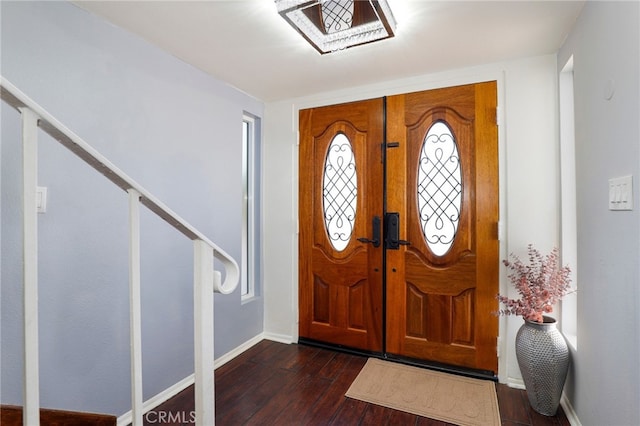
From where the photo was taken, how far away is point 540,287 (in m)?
1.99

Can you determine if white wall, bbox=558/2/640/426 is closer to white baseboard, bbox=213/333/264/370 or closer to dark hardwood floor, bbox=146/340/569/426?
dark hardwood floor, bbox=146/340/569/426

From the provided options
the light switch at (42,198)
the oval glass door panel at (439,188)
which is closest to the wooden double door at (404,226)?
the oval glass door panel at (439,188)

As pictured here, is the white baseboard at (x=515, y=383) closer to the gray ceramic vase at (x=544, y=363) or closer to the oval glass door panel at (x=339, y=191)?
the gray ceramic vase at (x=544, y=363)

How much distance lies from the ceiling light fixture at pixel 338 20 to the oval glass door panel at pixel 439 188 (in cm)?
102

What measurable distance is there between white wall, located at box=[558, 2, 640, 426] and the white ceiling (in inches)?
11.1

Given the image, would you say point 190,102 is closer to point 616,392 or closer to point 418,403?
point 418,403

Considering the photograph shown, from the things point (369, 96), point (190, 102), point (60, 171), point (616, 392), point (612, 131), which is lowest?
point (616, 392)

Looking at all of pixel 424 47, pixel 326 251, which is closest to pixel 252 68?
pixel 424 47

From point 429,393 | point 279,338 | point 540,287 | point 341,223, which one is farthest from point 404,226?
point 279,338

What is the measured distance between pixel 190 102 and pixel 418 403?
2.71 meters

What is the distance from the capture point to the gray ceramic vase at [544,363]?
1900mm

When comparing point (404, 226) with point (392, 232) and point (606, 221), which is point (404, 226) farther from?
point (606, 221)

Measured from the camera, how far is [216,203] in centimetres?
263

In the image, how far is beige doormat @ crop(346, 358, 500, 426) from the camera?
1.98 meters
